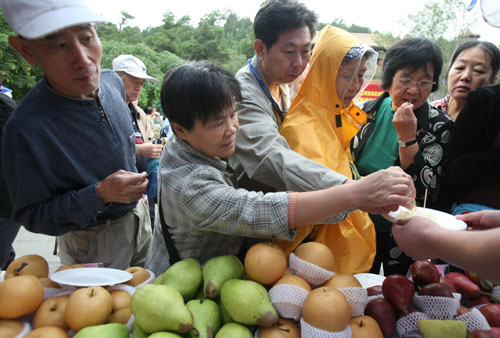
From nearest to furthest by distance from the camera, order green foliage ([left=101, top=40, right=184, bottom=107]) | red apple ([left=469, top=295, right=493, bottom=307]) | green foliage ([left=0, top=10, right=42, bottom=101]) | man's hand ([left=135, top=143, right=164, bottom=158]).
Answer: red apple ([left=469, top=295, right=493, bottom=307]) → man's hand ([left=135, top=143, right=164, bottom=158]) → green foliage ([left=0, top=10, right=42, bottom=101]) → green foliage ([left=101, top=40, right=184, bottom=107])

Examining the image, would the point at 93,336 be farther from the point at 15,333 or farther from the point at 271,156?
the point at 271,156

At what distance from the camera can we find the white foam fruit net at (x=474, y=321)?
1251 mm

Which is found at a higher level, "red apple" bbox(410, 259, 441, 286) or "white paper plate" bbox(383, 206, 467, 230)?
"white paper plate" bbox(383, 206, 467, 230)

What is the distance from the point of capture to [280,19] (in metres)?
1.88

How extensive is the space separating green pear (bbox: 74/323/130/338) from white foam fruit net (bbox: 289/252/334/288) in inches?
27.1

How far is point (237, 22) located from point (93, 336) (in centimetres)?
8888

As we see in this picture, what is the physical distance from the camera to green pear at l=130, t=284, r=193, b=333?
3.51 ft

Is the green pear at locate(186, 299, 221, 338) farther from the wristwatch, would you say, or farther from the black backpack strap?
the wristwatch

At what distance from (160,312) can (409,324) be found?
3.11ft

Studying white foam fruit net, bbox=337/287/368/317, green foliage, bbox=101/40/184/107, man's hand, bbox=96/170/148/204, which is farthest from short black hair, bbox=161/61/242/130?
green foliage, bbox=101/40/184/107

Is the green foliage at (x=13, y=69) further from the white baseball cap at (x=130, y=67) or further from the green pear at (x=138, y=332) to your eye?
the green pear at (x=138, y=332)

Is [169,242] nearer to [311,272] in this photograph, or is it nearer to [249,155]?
[249,155]

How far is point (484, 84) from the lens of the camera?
2693 millimetres

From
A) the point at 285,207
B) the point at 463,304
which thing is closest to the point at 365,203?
the point at 285,207
